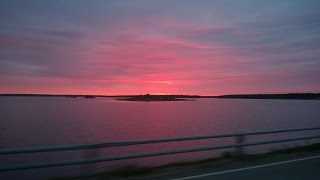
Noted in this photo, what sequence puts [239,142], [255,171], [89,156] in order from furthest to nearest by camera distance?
1. [239,142]
2. [255,171]
3. [89,156]

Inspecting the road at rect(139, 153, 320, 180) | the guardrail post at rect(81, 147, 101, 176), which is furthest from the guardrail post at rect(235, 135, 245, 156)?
the guardrail post at rect(81, 147, 101, 176)

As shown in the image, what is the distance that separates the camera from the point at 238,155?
1316 centimetres

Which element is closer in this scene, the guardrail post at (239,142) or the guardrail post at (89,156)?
the guardrail post at (89,156)

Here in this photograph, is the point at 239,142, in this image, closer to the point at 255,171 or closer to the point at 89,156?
the point at 255,171

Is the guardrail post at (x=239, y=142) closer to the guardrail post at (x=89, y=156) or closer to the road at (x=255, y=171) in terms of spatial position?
the road at (x=255, y=171)

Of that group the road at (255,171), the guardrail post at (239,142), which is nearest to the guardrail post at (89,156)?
the road at (255,171)

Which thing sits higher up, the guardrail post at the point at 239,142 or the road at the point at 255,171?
the guardrail post at the point at 239,142

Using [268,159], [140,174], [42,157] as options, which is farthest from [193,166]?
[42,157]

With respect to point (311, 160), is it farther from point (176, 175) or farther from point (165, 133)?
point (165, 133)

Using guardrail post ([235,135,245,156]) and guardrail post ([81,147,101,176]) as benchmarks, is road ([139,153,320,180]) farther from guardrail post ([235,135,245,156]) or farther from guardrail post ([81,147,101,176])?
guardrail post ([81,147,101,176])

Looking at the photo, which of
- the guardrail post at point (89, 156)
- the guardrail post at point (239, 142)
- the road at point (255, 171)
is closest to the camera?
the road at point (255, 171)

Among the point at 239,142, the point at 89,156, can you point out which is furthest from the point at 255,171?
the point at 89,156

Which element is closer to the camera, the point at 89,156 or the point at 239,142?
the point at 89,156

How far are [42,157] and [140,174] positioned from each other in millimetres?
12626
